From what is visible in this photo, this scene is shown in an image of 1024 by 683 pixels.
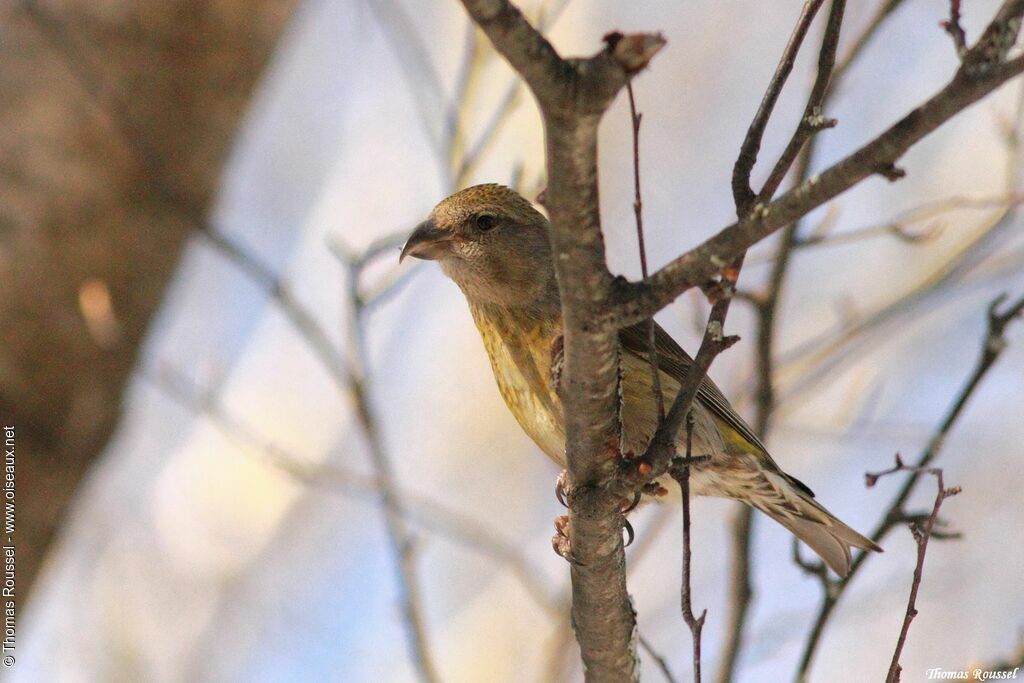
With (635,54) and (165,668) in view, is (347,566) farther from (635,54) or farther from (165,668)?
(635,54)

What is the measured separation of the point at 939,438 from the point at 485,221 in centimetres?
181

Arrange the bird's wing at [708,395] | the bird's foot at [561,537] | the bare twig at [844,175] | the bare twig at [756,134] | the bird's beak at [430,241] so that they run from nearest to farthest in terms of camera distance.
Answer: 1. the bare twig at [844,175]
2. the bare twig at [756,134]
3. the bird's foot at [561,537]
4. the bird's wing at [708,395]
5. the bird's beak at [430,241]

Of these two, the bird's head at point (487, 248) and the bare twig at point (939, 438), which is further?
the bird's head at point (487, 248)

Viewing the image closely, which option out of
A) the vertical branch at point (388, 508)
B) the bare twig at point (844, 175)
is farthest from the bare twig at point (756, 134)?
the vertical branch at point (388, 508)

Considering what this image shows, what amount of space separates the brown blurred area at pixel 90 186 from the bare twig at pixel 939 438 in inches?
140

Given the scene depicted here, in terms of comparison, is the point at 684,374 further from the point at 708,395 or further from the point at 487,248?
the point at 487,248

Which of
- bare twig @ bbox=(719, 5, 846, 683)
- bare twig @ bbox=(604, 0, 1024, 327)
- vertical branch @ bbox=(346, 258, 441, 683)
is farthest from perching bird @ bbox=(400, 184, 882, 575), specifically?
bare twig @ bbox=(604, 0, 1024, 327)

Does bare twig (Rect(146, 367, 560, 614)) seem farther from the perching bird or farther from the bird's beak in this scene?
the bird's beak

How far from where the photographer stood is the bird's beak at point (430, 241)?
4.04 meters

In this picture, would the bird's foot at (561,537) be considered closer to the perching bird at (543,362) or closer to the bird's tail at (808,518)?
the perching bird at (543,362)

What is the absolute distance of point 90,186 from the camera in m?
5.48

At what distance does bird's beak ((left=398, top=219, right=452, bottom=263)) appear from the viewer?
4.04 metres

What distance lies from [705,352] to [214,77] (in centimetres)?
434

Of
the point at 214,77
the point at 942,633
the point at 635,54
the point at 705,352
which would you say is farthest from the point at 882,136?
the point at 942,633
